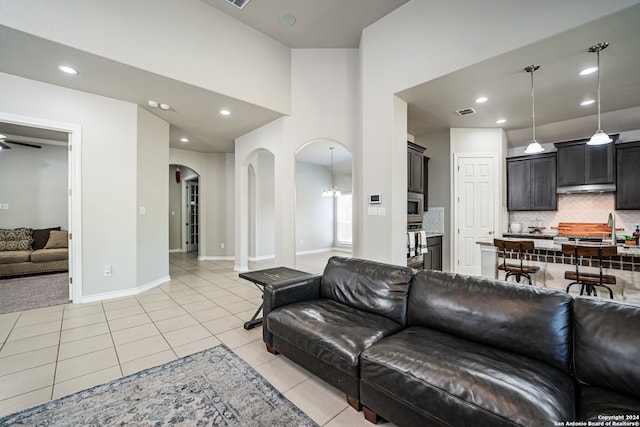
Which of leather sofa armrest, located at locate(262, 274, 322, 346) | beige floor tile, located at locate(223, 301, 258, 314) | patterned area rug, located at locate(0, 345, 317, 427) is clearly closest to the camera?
patterned area rug, located at locate(0, 345, 317, 427)

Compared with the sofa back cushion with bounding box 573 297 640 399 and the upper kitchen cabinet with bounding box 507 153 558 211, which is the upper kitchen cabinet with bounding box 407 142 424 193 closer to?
the upper kitchen cabinet with bounding box 507 153 558 211

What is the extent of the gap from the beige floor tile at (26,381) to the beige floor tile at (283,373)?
161 cm

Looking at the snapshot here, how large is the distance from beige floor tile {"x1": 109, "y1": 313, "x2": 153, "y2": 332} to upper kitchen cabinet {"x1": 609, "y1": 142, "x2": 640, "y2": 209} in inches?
305

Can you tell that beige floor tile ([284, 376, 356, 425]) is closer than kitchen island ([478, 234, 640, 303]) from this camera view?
Yes

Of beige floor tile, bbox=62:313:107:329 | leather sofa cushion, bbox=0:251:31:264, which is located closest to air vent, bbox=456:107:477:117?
beige floor tile, bbox=62:313:107:329

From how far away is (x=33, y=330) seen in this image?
2.92 meters

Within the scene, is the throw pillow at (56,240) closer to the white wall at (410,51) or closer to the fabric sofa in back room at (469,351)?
the fabric sofa in back room at (469,351)

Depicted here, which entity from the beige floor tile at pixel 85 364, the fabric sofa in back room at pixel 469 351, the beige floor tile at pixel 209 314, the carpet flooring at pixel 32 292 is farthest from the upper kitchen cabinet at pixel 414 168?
the carpet flooring at pixel 32 292

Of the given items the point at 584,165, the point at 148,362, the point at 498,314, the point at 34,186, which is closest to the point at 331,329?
the point at 498,314

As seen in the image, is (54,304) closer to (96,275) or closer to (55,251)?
(96,275)

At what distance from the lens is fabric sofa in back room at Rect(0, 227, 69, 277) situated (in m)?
5.02

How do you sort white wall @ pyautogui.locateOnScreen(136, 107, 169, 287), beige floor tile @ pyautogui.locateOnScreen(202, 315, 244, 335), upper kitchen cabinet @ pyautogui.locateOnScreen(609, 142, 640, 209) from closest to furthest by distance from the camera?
1. beige floor tile @ pyautogui.locateOnScreen(202, 315, 244, 335)
2. white wall @ pyautogui.locateOnScreen(136, 107, 169, 287)
3. upper kitchen cabinet @ pyautogui.locateOnScreen(609, 142, 640, 209)

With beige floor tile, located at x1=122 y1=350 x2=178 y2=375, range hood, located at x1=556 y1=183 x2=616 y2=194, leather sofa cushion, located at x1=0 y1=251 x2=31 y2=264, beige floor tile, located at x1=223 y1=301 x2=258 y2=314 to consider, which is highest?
range hood, located at x1=556 y1=183 x2=616 y2=194

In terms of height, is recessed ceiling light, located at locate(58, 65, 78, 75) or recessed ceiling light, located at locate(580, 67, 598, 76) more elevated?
recessed ceiling light, located at locate(58, 65, 78, 75)
